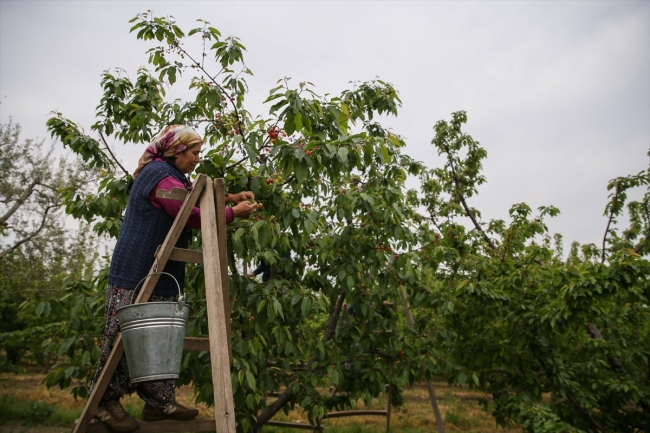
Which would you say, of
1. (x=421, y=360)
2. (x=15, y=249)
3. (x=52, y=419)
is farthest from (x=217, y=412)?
(x=15, y=249)

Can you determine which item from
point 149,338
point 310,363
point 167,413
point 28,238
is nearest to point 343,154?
point 149,338

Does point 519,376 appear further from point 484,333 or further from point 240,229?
point 240,229

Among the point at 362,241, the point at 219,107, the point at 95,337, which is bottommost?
the point at 95,337

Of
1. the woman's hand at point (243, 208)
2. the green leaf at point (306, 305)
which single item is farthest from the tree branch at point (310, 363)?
the woman's hand at point (243, 208)

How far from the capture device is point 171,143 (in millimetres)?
2871

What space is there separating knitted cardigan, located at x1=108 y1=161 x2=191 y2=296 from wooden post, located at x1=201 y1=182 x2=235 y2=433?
0.30 meters

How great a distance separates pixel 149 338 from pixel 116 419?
540mm

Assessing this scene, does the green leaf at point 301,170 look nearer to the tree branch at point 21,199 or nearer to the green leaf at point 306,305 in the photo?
the green leaf at point 306,305

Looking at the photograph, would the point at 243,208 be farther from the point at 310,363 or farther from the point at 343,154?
the point at 310,363

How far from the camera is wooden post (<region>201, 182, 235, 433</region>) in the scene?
2.23 m

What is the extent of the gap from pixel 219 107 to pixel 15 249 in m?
14.6

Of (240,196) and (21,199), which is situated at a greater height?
(21,199)

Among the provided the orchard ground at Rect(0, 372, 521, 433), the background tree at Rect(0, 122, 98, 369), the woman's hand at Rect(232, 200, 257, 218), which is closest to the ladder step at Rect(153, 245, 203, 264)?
the woman's hand at Rect(232, 200, 257, 218)

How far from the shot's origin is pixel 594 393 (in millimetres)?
5719
